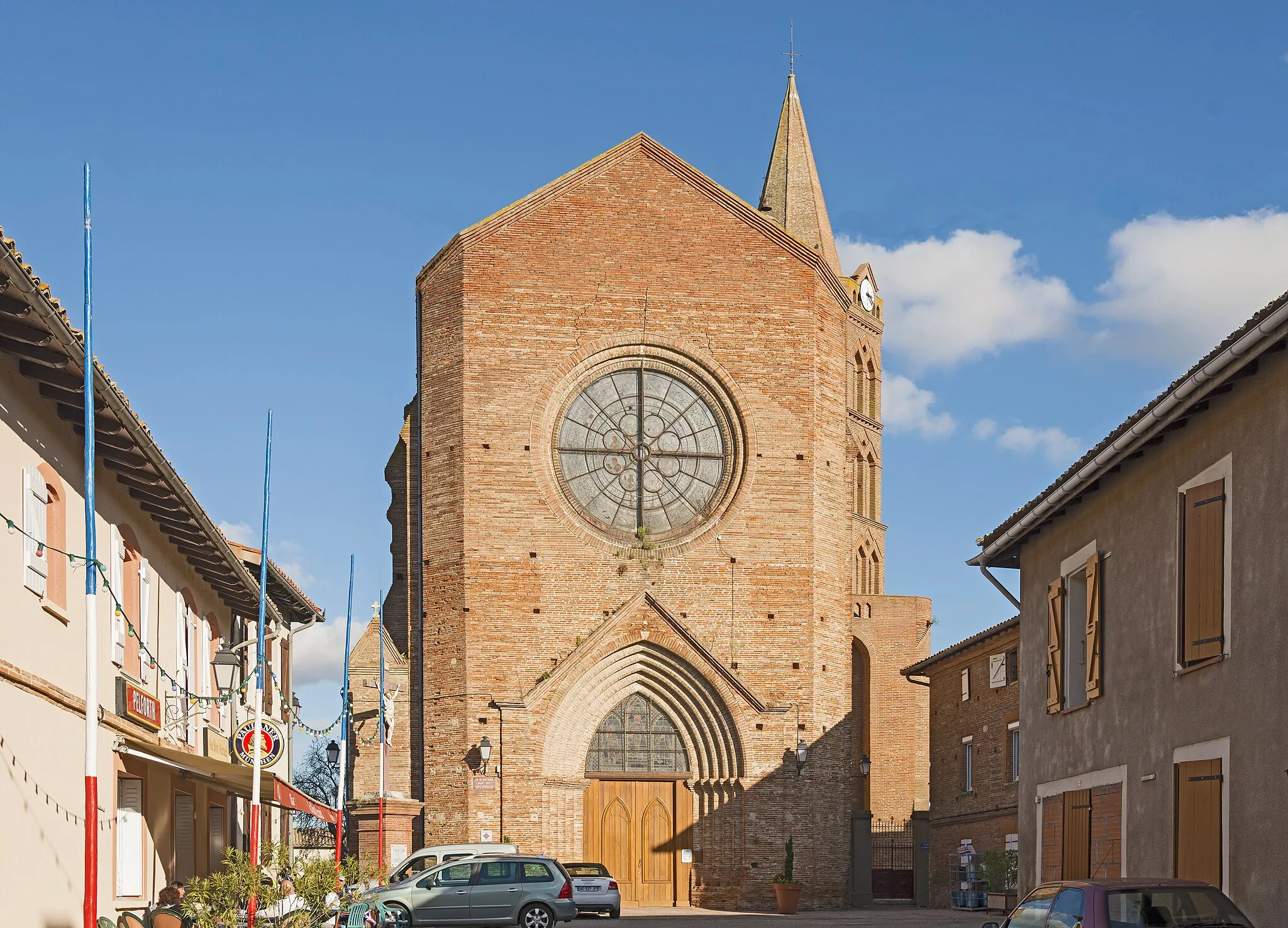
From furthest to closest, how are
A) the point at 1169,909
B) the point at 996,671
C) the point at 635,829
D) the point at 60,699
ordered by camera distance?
1. the point at 635,829
2. the point at 996,671
3. the point at 60,699
4. the point at 1169,909

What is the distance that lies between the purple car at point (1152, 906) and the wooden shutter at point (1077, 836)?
6.68 metres

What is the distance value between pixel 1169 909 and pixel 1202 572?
4.31 meters

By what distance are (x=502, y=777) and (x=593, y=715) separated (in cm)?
241

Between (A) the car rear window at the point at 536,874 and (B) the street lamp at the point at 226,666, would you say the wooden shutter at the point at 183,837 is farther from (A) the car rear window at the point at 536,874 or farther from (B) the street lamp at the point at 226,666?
(A) the car rear window at the point at 536,874

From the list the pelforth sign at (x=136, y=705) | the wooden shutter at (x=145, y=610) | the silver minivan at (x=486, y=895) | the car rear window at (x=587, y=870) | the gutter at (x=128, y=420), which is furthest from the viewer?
the car rear window at (x=587, y=870)

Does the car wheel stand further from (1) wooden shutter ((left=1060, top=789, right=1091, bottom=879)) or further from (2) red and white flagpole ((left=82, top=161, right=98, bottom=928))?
(2) red and white flagpole ((left=82, top=161, right=98, bottom=928))

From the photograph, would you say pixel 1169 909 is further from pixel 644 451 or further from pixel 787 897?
pixel 644 451

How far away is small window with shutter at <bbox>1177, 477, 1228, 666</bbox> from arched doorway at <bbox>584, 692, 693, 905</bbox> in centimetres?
2131

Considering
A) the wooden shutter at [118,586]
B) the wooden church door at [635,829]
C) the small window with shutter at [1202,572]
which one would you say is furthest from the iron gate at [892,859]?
the small window with shutter at [1202,572]

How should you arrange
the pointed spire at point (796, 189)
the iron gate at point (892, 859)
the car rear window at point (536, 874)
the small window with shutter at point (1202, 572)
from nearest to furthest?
the small window with shutter at point (1202, 572)
the car rear window at point (536, 874)
the iron gate at point (892, 859)
the pointed spire at point (796, 189)

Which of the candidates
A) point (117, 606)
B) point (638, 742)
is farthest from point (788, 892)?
point (117, 606)

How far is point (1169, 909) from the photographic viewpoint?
1008 cm

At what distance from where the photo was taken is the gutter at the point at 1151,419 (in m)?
11.6

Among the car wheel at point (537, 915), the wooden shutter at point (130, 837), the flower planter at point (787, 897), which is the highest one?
the wooden shutter at point (130, 837)
